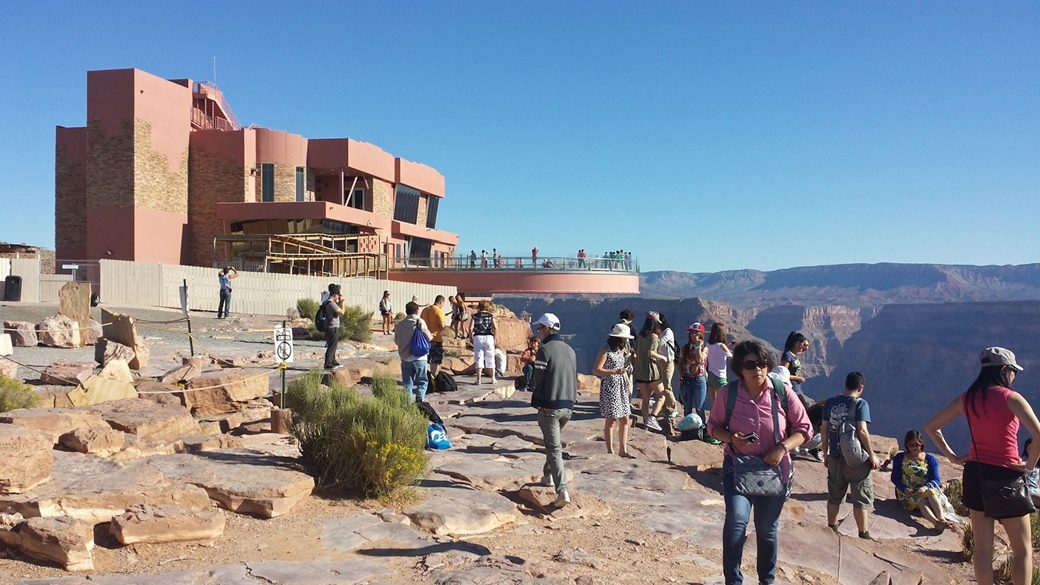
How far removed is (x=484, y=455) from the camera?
8.33m

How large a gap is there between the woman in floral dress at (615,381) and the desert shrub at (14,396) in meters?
5.48

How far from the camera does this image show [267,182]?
39531 mm

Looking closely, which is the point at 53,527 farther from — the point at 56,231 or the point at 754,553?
the point at 56,231

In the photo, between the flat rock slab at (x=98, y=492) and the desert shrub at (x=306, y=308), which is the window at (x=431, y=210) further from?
the flat rock slab at (x=98, y=492)

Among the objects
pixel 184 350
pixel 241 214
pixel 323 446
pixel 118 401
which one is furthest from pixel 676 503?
pixel 241 214

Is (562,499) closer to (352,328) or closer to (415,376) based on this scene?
(415,376)

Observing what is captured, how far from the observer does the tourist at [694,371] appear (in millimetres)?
10141

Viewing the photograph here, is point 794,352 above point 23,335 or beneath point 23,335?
above

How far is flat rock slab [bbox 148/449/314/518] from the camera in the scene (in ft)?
17.3

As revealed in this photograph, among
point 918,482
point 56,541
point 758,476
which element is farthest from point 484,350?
point 56,541

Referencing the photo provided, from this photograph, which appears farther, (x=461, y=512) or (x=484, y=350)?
(x=484, y=350)

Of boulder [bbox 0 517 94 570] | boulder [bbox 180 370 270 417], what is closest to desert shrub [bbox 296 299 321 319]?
boulder [bbox 180 370 270 417]

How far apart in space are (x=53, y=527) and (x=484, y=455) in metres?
4.74

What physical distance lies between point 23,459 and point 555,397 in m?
3.66
